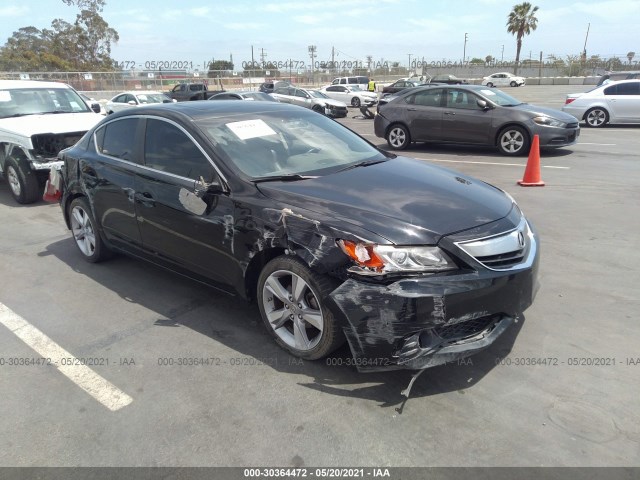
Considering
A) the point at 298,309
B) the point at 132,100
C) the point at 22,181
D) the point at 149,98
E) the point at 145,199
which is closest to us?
the point at 298,309

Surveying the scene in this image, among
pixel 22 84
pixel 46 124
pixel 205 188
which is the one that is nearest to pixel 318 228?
pixel 205 188

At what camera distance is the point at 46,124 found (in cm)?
822

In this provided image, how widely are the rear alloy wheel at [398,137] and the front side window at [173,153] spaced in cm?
900

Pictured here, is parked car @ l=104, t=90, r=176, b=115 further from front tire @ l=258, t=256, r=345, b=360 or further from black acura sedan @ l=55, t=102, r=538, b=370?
front tire @ l=258, t=256, r=345, b=360

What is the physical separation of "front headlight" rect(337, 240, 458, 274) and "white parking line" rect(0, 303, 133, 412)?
1685mm

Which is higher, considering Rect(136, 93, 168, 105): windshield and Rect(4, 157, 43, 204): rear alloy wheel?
Rect(136, 93, 168, 105): windshield

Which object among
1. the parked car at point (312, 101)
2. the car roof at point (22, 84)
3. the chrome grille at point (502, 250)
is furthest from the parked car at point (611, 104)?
the car roof at point (22, 84)

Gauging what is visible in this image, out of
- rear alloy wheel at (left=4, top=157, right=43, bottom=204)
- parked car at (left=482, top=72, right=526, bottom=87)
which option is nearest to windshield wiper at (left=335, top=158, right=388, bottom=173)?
rear alloy wheel at (left=4, top=157, right=43, bottom=204)

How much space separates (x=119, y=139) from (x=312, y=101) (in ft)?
66.5

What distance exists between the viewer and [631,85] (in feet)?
48.5

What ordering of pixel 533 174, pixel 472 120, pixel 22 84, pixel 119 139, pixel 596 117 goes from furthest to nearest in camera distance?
pixel 596 117, pixel 472 120, pixel 22 84, pixel 533 174, pixel 119 139

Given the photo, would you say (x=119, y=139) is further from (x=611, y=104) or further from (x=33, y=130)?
(x=611, y=104)

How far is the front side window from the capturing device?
149 inches

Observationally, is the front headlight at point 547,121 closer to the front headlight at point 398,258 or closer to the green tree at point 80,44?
the front headlight at point 398,258
